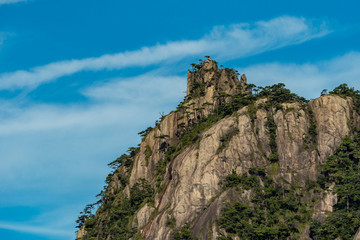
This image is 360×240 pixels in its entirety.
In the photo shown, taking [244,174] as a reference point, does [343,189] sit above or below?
below

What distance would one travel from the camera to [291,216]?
386 ft

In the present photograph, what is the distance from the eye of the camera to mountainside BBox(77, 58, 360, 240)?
117 meters

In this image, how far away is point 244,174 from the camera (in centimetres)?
12938

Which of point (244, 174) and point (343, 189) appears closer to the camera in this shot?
point (343, 189)

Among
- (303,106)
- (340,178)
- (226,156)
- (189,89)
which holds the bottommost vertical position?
(340,178)

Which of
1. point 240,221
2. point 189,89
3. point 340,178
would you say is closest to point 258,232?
point 240,221

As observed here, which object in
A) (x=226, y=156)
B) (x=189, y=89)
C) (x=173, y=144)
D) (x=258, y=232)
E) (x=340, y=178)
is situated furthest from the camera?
(x=189, y=89)

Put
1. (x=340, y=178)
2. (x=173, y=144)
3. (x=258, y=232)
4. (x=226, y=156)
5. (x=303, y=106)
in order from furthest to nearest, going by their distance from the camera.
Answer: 1. (x=173, y=144)
2. (x=303, y=106)
3. (x=226, y=156)
4. (x=340, y=178)
5. (x=258, y=232)

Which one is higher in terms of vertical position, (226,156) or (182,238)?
(226,156)

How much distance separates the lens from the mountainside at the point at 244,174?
11731 centimetres

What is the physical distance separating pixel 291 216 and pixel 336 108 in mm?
33014

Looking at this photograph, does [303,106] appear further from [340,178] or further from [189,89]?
[189,89]

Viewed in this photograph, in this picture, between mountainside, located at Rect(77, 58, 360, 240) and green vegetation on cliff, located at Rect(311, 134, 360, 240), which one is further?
mountainside, located at Rect(77, 58, 360, 240)

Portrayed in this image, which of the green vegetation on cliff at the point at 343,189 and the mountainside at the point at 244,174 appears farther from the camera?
the mountainside at the point at 244,174
